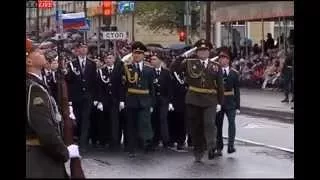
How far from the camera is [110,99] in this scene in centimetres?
A: 1289

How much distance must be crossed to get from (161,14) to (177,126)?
3903cm

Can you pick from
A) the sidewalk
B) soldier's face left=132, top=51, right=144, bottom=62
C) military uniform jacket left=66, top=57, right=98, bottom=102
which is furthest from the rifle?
the sidewalk

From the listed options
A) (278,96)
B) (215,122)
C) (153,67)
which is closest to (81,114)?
(153,67)

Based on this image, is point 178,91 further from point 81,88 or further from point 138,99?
point 81,88

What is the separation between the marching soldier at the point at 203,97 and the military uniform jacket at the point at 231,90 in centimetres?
61

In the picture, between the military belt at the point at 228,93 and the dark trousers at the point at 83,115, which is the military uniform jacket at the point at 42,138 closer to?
the military belt at the point at 228,93

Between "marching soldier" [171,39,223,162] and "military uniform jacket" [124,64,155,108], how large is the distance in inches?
37.9

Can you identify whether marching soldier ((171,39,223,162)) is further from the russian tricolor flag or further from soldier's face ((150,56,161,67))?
the russian tricolor flag

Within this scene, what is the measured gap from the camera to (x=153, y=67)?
1242 cm

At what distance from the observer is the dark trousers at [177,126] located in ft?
42.8

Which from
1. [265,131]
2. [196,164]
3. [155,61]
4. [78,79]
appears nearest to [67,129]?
[196,164]
